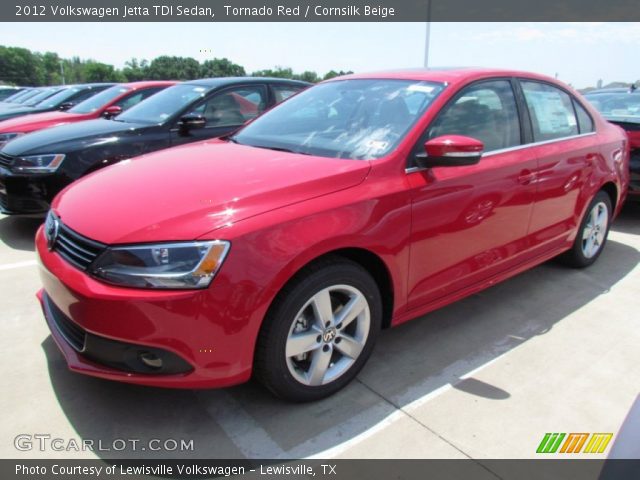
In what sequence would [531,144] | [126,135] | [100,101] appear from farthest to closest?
[100,101], [126,135], [531,144]

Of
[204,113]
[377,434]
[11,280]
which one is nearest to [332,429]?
[377,434]

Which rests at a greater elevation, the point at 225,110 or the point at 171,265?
the point at 225,110

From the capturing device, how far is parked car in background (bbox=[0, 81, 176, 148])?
6.39 metres

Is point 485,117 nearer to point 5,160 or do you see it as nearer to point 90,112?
point 5,160

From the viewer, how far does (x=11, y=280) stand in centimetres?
377

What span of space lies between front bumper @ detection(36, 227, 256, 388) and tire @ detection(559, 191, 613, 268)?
315cm

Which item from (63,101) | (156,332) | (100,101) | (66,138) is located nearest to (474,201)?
(156,332)

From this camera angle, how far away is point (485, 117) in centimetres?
309

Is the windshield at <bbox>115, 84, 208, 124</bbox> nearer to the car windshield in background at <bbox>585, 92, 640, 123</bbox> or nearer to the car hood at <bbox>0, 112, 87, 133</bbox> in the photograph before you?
the car hood at <bbox>0, 112, 87, 133</bbox>

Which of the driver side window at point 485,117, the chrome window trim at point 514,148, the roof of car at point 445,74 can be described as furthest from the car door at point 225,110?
the chrome window trim at point 514,148

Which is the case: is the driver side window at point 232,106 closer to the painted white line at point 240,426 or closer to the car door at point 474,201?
the car door at point 474,201

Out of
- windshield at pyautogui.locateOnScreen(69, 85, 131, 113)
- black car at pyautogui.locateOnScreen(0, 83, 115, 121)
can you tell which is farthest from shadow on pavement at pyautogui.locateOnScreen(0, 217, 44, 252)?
black car at pyautogui.locateOnScreen(0, 83, 115, 121)

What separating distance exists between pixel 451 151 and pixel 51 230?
2045mm

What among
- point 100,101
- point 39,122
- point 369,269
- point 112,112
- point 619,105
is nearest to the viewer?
point 369,269
